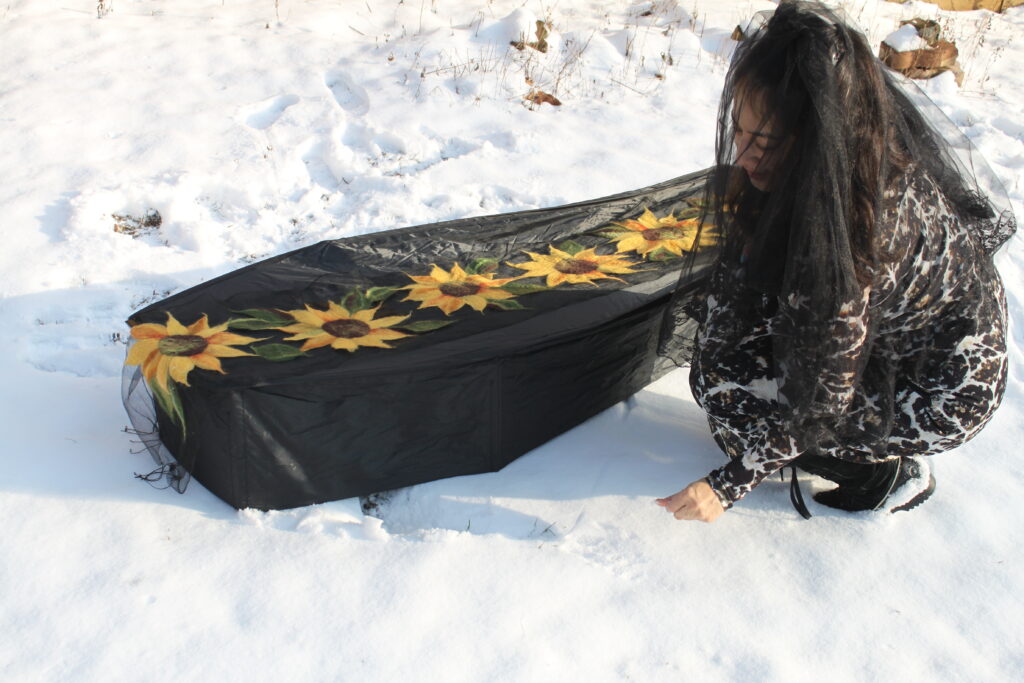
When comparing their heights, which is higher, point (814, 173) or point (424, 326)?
point (814, 173)

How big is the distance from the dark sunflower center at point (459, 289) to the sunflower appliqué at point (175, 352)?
0.47 metres

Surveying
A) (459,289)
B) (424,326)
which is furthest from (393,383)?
(459,289)

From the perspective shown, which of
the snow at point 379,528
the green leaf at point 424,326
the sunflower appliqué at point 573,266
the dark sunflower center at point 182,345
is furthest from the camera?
the sunflower appliqué at point 573,266

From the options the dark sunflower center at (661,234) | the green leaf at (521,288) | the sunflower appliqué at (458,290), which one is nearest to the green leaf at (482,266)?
the sunflower appliqué at (458,290)

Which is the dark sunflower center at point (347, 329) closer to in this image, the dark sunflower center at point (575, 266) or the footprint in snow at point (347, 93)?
the dark sunflower center at point (575, 266)

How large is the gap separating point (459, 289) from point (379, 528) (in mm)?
603

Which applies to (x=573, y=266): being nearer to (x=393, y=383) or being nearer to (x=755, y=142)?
(x=393, y=383)

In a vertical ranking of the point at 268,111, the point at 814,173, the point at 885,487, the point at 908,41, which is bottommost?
the point at 268,111

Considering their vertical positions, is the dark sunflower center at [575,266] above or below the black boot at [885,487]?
above

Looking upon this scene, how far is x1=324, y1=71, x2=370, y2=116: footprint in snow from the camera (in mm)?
3771

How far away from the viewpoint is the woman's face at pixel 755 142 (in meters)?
1.34

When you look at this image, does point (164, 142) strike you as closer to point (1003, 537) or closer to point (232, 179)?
point (232, 179)

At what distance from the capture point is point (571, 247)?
2307 mm

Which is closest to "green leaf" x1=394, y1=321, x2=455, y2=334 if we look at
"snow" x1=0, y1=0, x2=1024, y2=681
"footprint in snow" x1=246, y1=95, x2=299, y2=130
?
"snow" x1=0, y1=0, x2=1024, y2=681
